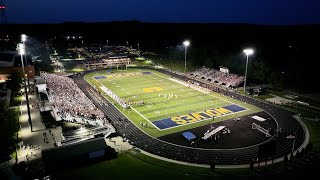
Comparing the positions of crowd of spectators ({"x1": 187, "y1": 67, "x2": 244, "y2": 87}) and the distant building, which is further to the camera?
the distant building

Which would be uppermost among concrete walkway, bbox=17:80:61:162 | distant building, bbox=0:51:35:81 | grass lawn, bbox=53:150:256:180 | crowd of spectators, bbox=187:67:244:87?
distant building, bbox=0:51:35:81

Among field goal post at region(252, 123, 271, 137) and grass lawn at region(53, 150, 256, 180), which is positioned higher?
field goal post at region(252, 123, 271, 137)

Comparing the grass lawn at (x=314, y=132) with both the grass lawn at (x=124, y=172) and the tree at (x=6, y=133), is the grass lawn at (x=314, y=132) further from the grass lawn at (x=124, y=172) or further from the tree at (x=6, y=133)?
the tree at (x=6, y=133)

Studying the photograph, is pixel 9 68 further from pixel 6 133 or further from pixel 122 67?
pixel 6 133

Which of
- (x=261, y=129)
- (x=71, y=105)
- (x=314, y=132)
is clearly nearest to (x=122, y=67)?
(x=71, y=105)

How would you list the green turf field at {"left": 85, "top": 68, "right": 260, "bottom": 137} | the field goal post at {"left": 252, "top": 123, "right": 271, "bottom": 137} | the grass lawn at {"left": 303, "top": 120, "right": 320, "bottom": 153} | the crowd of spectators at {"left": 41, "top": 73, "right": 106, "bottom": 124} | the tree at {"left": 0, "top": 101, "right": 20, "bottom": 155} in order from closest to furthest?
the tree at {"left": 0, "top": 101, "right": 20, "bottom": 155}
the grass lawn at {"left": 303, "top": 120, "right": 320, "bottom": 153}
the field goal post at {"left": 252, "top": 123, "right": 271, "bottom": 137}
the crowd of spectators at {"left": 41, "top": 73, "right": 106, "bottom": 124}
the green turf field at {"left": 85, "top": 68, "right": 260, "bottom": 137}

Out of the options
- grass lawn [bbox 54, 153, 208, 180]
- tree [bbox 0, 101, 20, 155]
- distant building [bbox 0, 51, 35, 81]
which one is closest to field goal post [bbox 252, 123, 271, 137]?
grass lawn [bbox 54, 153, 208, 180]

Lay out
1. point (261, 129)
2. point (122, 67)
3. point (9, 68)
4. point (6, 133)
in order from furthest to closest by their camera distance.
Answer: point (122, 67)
point (9, 68)
point (261, 129)
point (6, 133)

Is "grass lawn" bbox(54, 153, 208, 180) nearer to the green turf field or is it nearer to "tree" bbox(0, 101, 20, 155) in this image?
"tree" bbox(0, 101, 20, 155)

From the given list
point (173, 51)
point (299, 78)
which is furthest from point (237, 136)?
point (173, 51)
